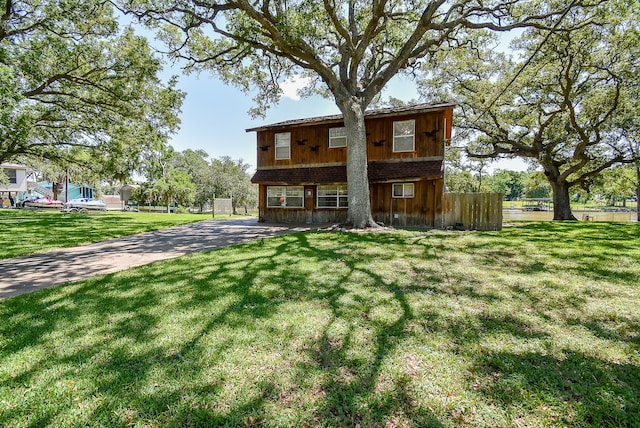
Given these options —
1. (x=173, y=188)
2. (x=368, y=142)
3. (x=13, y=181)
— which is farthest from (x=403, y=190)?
(x=13, y=181)

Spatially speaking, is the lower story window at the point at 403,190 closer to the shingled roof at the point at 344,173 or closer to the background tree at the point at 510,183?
the shingled roof at the point at 344,173

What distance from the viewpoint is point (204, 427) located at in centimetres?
208

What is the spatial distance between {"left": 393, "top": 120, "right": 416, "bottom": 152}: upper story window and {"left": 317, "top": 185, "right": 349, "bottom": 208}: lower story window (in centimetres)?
348

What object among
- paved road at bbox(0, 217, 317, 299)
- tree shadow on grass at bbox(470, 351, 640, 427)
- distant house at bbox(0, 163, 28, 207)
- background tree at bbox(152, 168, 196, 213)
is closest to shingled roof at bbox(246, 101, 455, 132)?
paved road at bbox(0, 217, 317, 299)

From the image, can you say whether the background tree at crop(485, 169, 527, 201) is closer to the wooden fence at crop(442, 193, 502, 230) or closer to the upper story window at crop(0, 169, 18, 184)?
the wooden fence at crop(442, 193, 502, 230)

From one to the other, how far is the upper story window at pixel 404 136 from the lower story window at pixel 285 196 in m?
5.73

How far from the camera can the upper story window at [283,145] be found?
A: 56.6ft

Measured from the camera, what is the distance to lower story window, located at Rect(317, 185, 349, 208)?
52.7 ft

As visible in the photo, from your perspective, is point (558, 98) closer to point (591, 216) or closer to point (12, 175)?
point (591, 216)

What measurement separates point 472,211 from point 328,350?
11783 mm

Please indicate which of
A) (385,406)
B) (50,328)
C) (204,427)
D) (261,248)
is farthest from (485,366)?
(261,248)

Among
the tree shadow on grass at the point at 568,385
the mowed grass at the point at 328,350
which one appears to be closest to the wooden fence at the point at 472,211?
the mowed grass at the point at 328,350

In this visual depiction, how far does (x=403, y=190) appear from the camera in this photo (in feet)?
48.3

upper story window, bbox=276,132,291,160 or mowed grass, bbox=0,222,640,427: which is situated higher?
upper story window, bbox=276,132,291,160
